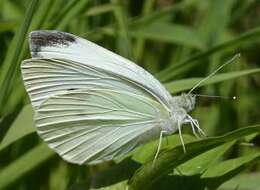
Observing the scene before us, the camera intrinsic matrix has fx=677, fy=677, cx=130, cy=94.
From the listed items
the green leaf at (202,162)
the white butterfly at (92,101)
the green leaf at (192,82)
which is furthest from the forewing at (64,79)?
the green leaf at (202,162)

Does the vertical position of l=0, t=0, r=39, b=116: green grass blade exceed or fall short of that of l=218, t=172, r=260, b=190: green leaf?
it exceeds it

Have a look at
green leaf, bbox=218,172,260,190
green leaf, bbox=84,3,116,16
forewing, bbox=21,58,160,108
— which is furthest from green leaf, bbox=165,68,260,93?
green leaf, bbox=84,3,116,16

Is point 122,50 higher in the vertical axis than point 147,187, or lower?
higher

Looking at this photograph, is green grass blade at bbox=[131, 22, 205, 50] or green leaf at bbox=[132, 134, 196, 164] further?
green grass blade at bbox=[131, 22, 205, 50]

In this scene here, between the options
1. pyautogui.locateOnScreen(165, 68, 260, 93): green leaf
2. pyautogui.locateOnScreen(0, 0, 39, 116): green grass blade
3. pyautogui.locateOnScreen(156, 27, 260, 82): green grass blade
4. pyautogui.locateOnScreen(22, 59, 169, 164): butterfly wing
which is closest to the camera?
pyautogui.locateOnScreen(0, 0, 39, 116): green grass blade

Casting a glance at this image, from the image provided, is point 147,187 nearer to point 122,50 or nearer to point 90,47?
point 90,47

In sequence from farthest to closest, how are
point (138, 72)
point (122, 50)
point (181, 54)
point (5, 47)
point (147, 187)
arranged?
1. point (181, 54)
2. point (122, 50)
3. point (5, 47)
4. point (138, 72)
5. point (147, 187)

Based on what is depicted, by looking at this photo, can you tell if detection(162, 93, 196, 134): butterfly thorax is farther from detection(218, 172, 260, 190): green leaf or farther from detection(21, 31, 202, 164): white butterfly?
detection(218, 172, 260, 190): green leaf

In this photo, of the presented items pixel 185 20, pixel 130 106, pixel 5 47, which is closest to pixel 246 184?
pixel 130 106
